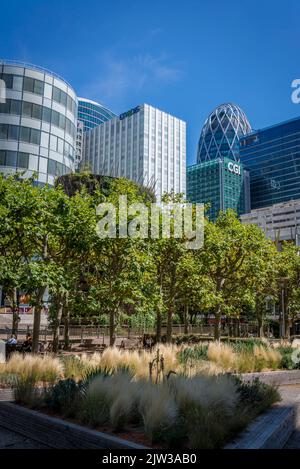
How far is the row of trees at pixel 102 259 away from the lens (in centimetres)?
1764

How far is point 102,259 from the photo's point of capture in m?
22.9

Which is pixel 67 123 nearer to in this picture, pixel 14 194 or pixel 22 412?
pixel 14 194

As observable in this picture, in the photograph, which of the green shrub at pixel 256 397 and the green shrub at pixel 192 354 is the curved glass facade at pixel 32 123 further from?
the green shrub at pixel 256 397

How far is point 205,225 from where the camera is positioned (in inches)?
1041

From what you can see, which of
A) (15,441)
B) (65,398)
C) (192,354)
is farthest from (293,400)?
(15,441)

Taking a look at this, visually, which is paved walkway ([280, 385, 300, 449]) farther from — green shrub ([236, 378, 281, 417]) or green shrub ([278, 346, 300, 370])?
green shrub ([278, 346, 300, 370])

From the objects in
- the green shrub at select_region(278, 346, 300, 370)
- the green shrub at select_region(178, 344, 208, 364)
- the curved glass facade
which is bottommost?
the green shrub at select_region(278, 346, 300, 370)

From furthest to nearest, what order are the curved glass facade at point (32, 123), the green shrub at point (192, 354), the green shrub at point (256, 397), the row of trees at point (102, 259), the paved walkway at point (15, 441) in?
1. the curved glass facade at point (32, 123)
2. the row of trees at point (102, 259)
3. the green shrub at point (192, 354)
4. the green shrub at point (256, 397)
5. the paved walkway at point (15, 441)
